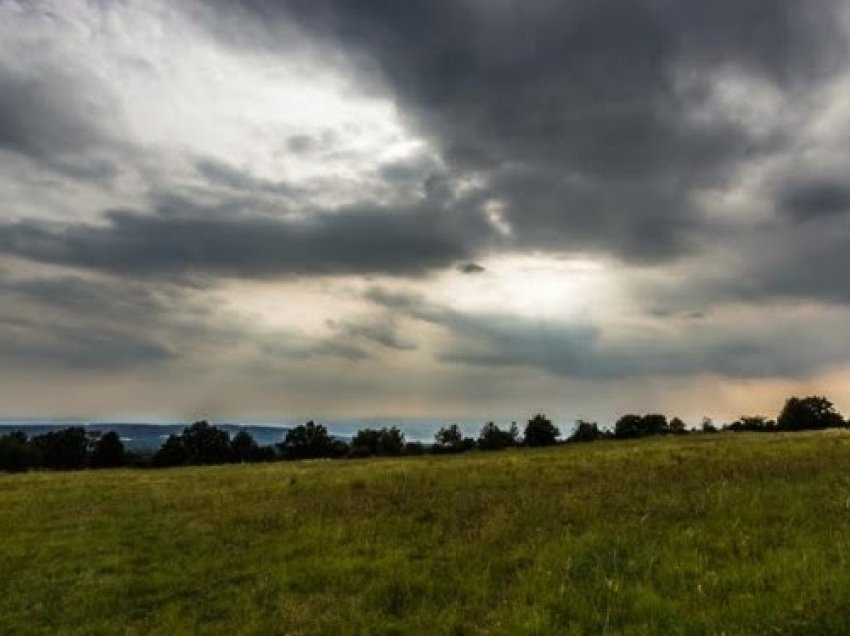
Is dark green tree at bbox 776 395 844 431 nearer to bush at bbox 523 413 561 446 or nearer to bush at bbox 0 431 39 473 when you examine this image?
bush at bbox 523 413 561 446

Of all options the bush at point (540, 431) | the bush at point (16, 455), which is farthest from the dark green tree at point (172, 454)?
the bush at point (540, 431)

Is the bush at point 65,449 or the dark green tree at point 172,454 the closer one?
the dark green tree at point 172,454

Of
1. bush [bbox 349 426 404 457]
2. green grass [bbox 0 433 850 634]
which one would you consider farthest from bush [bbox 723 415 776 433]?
green grass [bbox 0 433 850 634]

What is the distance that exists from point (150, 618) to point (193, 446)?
128331 millimetres

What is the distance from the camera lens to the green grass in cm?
1106

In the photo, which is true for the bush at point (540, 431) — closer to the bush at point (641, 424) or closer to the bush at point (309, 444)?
the bush at point (641, 424)

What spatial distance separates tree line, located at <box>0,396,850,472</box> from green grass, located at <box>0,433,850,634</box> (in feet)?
334

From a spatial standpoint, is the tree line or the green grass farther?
the tree line

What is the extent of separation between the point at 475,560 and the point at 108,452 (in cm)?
12992

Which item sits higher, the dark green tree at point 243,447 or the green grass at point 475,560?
the dark green tree at point 243,447

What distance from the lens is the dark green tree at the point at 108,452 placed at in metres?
130

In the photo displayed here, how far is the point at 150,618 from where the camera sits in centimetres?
1391

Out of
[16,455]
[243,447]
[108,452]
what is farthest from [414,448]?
[16,455]

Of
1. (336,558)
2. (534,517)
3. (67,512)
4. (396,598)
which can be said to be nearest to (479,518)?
(534,517)
